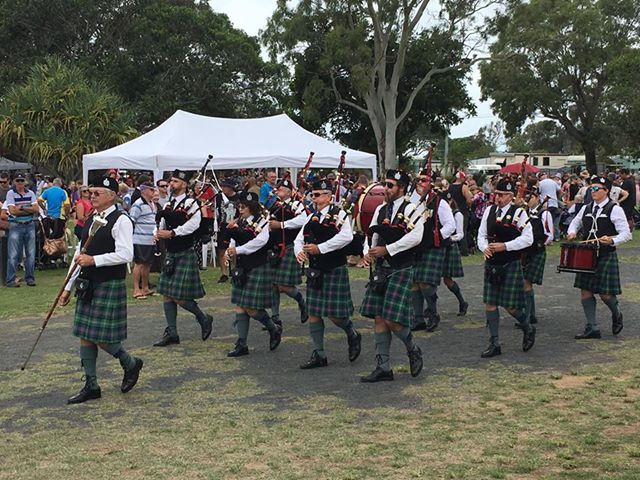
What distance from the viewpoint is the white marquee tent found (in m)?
14.9

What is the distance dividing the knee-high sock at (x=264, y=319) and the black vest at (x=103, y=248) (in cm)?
177

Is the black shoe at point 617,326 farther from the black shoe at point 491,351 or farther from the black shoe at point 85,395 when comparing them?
the black shoe at point 85,395

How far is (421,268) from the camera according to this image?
29.2 ft

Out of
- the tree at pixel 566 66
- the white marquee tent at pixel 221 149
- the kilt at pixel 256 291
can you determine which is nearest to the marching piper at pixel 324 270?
Answer: the kilt at pixel 256 291

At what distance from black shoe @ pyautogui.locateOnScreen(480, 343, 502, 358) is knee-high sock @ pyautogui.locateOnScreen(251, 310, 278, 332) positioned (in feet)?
6.51

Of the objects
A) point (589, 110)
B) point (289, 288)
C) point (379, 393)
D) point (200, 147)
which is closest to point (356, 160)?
point (200, 147)

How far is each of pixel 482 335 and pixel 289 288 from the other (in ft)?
6.97

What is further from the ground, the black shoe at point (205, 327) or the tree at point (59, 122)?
the tree at point (59, 122)

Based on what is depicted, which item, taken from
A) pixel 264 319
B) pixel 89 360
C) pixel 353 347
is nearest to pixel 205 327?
pixel 264 319

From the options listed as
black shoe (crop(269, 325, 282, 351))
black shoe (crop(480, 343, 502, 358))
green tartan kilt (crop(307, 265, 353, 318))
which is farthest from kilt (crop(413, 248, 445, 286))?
green tartan kilt (crop(307, 265, 353, 318))

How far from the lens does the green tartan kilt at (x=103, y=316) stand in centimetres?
616

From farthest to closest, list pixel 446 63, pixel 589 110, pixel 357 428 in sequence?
1. pixel 589 110
2. pixel 446 63
3. pixel 357 428

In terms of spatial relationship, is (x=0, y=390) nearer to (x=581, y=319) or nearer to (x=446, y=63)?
(x=581, y=319)

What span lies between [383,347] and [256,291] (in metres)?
1.54
